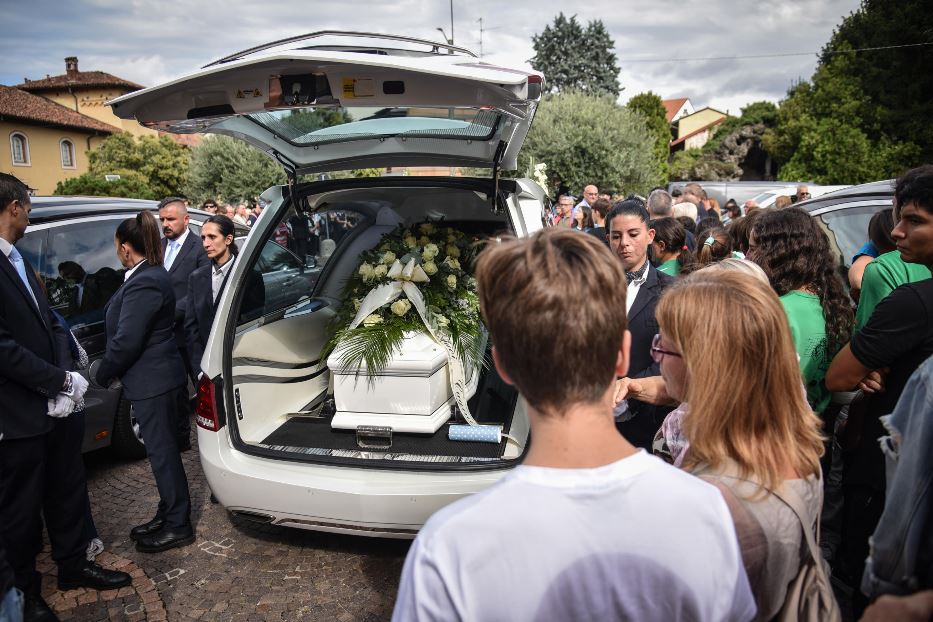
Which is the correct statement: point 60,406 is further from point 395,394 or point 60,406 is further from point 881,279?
point 881,279

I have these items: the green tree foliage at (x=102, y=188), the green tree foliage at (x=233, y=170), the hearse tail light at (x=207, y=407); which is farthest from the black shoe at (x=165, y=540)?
the green tree foliage at (x=233, y=170)

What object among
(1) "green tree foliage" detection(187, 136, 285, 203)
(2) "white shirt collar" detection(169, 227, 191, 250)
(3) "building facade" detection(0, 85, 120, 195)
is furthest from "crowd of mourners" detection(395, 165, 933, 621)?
(3) "building facade" detection(0, 85, 120, 195)

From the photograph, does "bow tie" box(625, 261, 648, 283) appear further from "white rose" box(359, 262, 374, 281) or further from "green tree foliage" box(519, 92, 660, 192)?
"green tree foliage" box(519, 92, 660, 192)

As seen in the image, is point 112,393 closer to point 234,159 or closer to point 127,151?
point 234,159

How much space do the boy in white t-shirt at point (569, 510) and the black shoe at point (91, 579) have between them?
9.19ft

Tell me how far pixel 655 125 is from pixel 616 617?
5953 centimetres

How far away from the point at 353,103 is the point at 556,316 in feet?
6.26

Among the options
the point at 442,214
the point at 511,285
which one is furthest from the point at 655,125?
the point at 511,285

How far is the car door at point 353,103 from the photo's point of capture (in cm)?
240

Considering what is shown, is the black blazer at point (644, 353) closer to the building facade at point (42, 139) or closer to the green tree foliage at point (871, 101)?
the green tree foliage at point (871, 101)

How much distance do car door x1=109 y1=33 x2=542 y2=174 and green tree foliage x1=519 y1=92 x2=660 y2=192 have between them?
1992 centimetres

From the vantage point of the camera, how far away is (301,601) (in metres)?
2.99

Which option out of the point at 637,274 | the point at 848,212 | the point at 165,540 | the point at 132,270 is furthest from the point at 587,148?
the point at 165,540

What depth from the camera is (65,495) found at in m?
3.03
